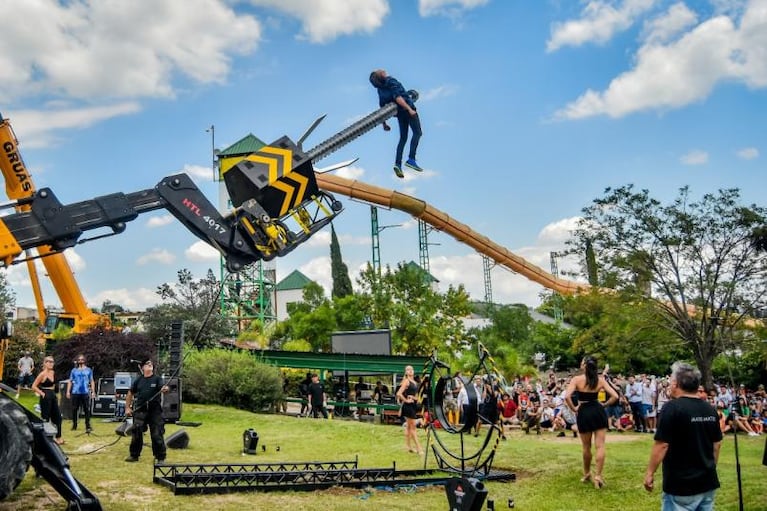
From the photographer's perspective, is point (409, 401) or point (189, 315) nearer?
point (409, 401)

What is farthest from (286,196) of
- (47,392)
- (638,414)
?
(638,414)

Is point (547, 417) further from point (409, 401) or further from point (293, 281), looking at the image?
point (293, 281)

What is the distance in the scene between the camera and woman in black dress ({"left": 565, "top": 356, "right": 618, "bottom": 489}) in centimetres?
1013

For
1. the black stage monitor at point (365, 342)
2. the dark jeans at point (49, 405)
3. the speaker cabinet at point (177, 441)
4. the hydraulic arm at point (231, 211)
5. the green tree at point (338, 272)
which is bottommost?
the speaker cabinet at point (177, 441)

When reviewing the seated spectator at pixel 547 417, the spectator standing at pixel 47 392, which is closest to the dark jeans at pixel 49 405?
the spectator standing at pixel 47 392

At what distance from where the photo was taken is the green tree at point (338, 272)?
2345 inches

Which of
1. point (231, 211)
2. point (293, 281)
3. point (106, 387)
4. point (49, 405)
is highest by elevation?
point (293, 281)

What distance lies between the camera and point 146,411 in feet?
42.8

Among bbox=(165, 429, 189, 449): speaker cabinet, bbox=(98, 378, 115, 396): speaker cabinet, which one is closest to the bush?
bbox=(98, 378, 115, 396): speaker cabinet

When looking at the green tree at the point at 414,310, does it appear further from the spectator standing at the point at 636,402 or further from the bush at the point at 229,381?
the spectator standing at the point at 636,402

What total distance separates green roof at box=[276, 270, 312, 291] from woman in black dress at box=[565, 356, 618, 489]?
264 feet

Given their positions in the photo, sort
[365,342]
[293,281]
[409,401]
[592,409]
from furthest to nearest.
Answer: [293,281], [365,342], [409,401], [592,409]

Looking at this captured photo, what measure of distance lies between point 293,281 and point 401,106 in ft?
273

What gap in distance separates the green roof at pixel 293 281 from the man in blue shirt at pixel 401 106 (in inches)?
3186
